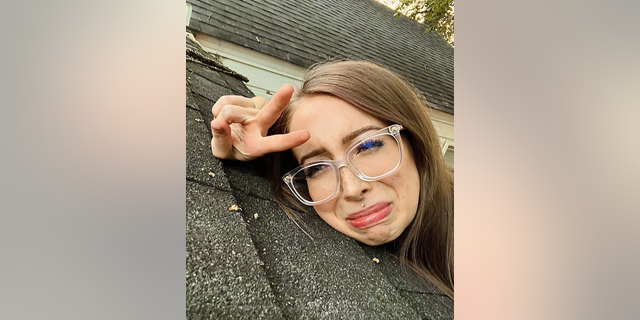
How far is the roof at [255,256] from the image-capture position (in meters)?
0.97

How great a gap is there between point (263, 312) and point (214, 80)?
2.04ft

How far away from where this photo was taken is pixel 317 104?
1.15 meters

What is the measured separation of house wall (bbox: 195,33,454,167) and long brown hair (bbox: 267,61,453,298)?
0.19 feet

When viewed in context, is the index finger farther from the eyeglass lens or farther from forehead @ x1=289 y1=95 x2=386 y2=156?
the eyeglass lens

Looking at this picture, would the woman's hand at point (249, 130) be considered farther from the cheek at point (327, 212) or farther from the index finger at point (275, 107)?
the cheek at point (327, 212)

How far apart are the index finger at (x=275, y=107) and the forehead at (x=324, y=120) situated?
2.3 inches

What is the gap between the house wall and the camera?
1.16 m

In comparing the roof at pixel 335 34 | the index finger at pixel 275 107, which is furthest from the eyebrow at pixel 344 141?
the roof at pixel 335 34

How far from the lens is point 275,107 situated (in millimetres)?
1091

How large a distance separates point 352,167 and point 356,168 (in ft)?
0.04

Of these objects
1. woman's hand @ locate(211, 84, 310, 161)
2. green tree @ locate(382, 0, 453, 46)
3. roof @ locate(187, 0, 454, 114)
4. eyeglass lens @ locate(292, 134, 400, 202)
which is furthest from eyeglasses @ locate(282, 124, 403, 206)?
green tree @ locate(382, 0, 453, 46)
